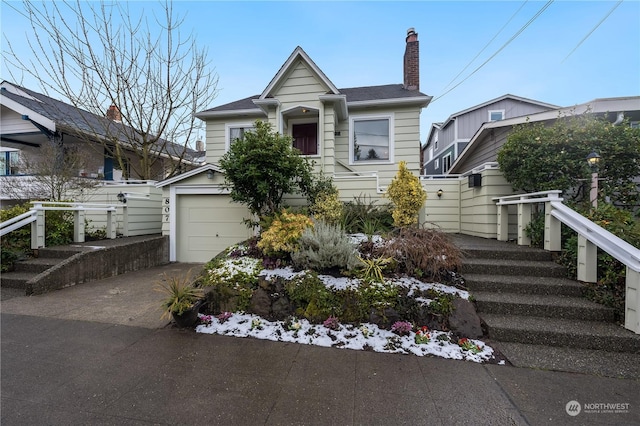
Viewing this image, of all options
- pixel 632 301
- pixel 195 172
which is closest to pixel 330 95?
pixel 195 172

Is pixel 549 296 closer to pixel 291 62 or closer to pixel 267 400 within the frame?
pixel 267 400

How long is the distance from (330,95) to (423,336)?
6284 millimetres

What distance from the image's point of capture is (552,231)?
433cm

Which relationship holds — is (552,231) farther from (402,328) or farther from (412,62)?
(412,62)

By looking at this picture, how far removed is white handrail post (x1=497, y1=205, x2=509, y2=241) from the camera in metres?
5.57

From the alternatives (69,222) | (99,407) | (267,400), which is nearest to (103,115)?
(69,222)

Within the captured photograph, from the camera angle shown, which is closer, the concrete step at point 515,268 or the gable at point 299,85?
the concrete step at point 515,268

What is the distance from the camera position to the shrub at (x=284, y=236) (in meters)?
4.55

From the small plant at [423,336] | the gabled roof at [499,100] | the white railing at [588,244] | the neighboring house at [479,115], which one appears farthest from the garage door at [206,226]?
the gabled roof at [499,100]

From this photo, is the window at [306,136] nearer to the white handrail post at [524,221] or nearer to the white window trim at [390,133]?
the white window trim at [390,133]

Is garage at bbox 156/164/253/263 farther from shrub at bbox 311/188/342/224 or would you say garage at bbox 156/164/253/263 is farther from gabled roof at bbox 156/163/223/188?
shrub at bbox 311/188/342/224

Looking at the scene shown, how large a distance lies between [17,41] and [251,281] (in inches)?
464

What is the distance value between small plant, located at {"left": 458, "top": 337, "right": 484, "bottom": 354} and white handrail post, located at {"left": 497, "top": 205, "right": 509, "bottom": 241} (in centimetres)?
329

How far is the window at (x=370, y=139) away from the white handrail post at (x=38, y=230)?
26.9 ft
